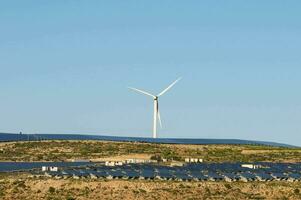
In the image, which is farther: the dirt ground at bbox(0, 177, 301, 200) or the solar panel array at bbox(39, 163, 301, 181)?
the solar panel array at bbox(39, 163, 301, 181)

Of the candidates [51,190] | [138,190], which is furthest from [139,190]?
[51,190]

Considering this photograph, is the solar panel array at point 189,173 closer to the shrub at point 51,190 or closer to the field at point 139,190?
the field at point 139,190

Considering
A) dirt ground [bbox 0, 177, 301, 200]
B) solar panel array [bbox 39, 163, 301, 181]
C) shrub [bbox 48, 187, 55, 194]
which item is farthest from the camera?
solar panel array [bbox 39, 163, 301, 181]

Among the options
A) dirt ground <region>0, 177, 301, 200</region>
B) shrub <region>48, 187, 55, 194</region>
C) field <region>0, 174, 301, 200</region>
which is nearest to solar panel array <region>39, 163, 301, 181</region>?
dirt ground <region>0, 177, 301, 200</region>

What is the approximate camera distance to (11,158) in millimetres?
185625

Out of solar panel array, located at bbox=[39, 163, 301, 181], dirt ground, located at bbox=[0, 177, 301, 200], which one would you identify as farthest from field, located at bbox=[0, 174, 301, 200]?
solar panel array, located at bbox=[39, 163, 301, 181]

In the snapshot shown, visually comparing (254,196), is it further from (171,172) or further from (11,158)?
(11,158)

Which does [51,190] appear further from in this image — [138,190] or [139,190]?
[139,190]

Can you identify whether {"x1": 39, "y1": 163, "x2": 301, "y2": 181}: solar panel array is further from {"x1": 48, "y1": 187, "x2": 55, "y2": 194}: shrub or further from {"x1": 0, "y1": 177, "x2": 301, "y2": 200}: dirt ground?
{"x1": 48, "y1": 187, "x2": 55, "y2": 194}: shrub

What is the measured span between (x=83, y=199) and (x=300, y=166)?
67.4m

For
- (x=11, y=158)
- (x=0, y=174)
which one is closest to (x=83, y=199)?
(x=0, y=174)

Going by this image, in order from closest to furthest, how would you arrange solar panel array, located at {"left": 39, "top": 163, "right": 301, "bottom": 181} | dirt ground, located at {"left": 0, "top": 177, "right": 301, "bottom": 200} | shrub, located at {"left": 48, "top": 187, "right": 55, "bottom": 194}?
dirt ground, located at {"left": 0, "top": 177, "right": 301, "bottom": 200}, shrub, located at {"left": 48, "top": 187, "right": 55, "bottom": 194}, solar panel array, located at {"left": 39, "top": 163, "right": 301, "bottom": 181}

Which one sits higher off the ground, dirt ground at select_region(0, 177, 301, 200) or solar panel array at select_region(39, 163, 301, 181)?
solar panel array at select_region(39, 163, 301, 181)

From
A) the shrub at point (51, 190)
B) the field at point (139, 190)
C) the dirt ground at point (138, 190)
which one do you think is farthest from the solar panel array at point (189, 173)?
the shrub at point (51, 190)
